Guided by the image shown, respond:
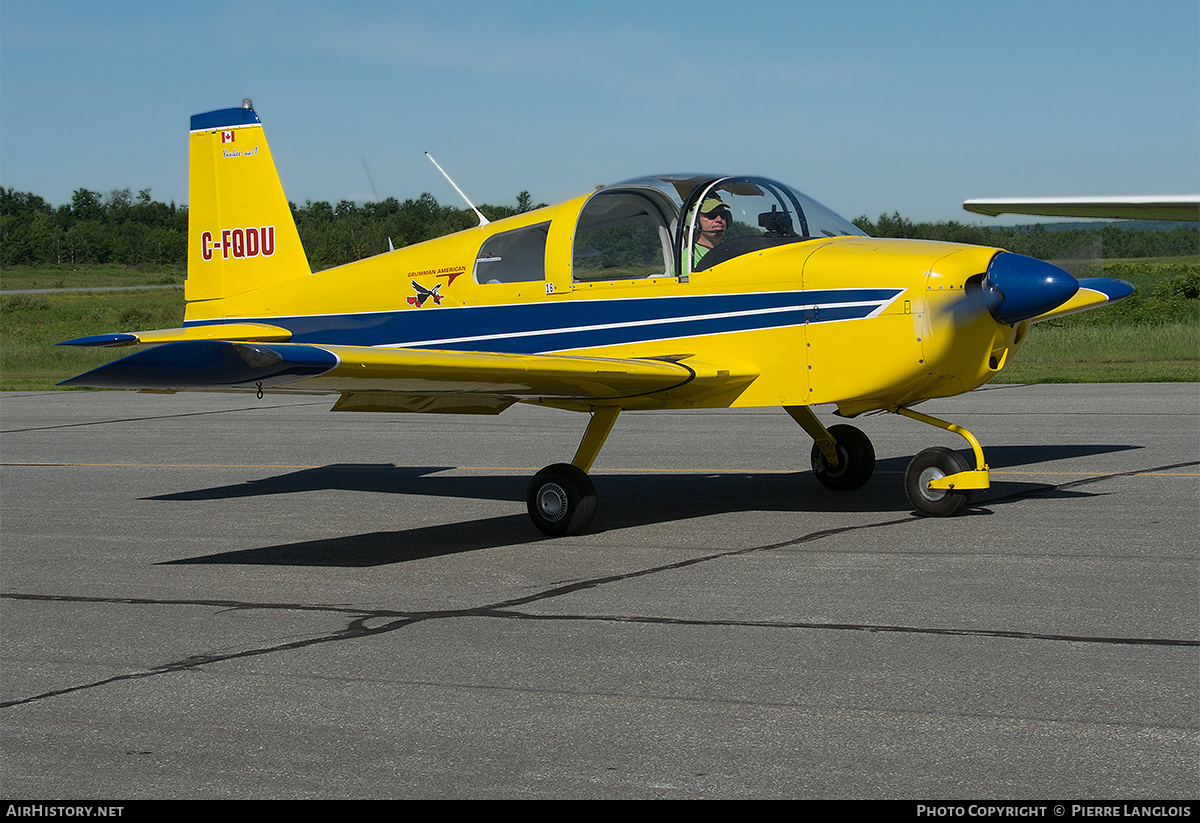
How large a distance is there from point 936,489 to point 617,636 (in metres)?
3.38

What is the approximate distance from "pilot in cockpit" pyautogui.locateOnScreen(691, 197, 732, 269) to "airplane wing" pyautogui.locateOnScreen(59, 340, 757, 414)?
76 centimetres

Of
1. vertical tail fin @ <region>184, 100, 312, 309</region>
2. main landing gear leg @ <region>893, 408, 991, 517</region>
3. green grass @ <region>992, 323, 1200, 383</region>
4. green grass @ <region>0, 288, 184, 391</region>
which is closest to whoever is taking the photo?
main landing gear leg @ <region>893, 408, 991, 517</region>

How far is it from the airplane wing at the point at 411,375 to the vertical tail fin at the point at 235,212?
263 centimetres

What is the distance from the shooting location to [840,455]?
31.3 feet

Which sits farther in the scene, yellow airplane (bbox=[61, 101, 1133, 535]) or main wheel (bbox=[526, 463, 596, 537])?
main wheel (bbox=[526, 463, 596, 537])

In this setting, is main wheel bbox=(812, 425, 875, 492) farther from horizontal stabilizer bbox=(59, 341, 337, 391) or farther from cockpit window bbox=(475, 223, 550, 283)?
horizontal stabilizer bbox=(59, 341, 337, 391)

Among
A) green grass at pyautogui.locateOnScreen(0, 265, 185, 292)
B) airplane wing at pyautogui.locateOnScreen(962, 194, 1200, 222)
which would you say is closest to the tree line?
green grass at pyautogui.locateOnScreen(0, 265, 185, 292)

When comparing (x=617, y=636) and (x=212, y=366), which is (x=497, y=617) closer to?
(x=617, y=636)

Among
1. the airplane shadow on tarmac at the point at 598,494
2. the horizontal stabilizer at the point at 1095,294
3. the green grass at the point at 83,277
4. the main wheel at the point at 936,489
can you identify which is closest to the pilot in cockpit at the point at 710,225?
the airplane shadow on tarmac at the point at 598,494

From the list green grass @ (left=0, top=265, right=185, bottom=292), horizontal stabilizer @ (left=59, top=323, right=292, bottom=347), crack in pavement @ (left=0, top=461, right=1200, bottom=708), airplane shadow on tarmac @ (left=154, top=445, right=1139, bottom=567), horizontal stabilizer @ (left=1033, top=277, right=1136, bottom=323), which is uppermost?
green grass @ (left=0, top=265, right=185, bottom=292)

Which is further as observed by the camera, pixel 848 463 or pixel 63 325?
pixel 63 325

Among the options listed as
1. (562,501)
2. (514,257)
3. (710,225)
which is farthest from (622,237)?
(562,501)

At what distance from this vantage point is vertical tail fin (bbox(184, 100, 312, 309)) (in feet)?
36.1
